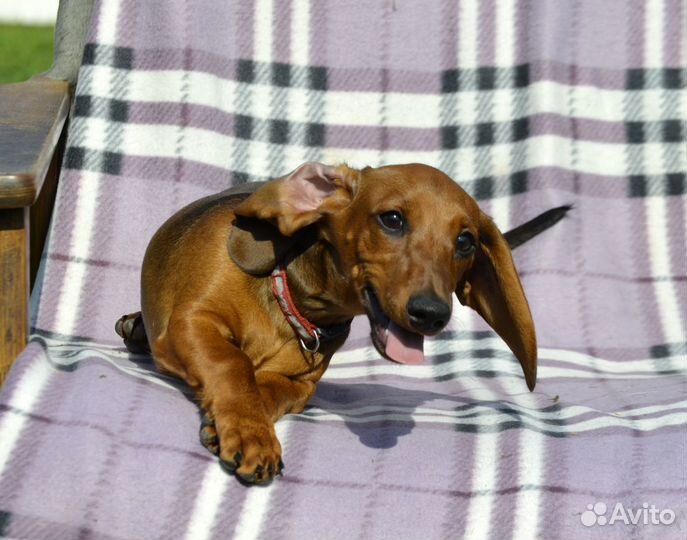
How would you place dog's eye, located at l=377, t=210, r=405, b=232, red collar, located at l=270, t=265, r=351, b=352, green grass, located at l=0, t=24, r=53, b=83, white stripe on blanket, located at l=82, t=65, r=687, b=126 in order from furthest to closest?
green grass, located at l=0, t=24, r=53, b=83 < white stripe on blanket, located at l=82, t=65, r=687, b=126 < red collar, located at l=270, t=265, r=351, b=352 < dog's eye, located at l=377, t=210, r=405, b=232

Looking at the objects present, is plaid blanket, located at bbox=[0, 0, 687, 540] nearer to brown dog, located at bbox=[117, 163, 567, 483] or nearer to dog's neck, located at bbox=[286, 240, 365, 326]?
brown dog, located at bbox=[117, 163, 567, 483]

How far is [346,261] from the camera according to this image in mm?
2885

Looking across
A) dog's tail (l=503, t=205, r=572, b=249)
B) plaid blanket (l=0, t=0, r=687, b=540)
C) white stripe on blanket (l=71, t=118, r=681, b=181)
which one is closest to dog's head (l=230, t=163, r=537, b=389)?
plaid blanket (l=0, t=0, r=687, b=540)

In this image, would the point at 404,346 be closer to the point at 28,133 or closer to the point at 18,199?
the point at 18,199

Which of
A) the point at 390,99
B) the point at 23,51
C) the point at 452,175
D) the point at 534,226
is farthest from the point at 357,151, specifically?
the point at 23,51

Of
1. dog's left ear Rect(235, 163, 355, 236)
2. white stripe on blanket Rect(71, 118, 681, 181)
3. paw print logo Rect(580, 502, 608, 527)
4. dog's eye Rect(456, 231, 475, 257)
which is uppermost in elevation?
dog's left ear Rect(235, 163, 355, 236)

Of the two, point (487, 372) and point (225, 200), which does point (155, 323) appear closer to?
point (225, 200)

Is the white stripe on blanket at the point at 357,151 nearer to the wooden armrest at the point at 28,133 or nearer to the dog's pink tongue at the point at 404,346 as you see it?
the wooden armrest at the point at 28,133

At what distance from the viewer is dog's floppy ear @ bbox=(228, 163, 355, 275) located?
2908mm

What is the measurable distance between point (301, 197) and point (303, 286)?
24cm

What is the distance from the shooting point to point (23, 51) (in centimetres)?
921

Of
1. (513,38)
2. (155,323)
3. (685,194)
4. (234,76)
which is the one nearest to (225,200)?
(155,323)

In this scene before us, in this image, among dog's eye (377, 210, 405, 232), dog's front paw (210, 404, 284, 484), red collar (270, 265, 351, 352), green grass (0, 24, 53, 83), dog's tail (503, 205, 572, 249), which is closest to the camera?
dog's front paw (210, 404, 284, 484)

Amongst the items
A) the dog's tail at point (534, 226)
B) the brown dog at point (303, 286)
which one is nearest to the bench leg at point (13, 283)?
the brown dog at point (303, 286)
